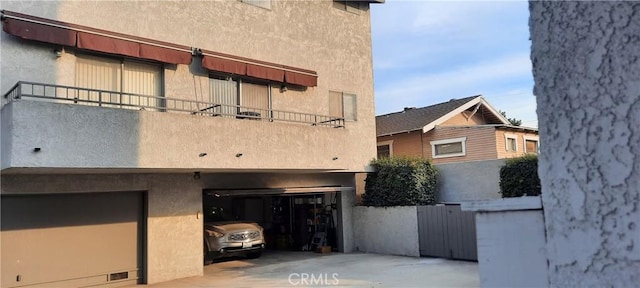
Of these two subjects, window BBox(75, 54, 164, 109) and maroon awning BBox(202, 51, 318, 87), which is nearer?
window BBox(75, 54, 164, 109)

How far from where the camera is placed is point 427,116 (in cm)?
2475

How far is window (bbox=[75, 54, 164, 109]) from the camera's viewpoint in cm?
1125

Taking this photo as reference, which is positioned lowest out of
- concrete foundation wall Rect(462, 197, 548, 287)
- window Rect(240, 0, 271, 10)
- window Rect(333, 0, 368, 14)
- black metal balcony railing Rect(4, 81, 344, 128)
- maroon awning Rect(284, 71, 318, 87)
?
concrete foundation wall Rect(462, 197, 548, 287)

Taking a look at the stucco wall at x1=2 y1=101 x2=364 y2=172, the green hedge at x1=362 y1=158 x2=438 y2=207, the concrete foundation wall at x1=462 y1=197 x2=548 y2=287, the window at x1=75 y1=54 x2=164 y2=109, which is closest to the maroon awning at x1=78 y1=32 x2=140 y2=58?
the window at x1=75 y1=54 x2=164 y2=109

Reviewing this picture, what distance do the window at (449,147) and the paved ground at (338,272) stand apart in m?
8.34

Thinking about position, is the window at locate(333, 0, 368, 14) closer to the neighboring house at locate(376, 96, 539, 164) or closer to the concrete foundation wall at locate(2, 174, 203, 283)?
the neighboring house at locate(376, 96, 539, 164)

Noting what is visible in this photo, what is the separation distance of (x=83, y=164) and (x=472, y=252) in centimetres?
1091

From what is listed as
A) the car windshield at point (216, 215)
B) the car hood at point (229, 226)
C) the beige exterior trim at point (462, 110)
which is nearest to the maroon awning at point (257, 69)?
the car hood at point (229, 226)

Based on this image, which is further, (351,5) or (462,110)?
(462,110)

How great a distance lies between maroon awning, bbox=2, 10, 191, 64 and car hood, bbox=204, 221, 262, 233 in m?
5.85

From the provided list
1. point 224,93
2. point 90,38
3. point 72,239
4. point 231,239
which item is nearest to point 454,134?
point 231,239

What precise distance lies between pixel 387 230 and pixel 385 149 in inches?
356

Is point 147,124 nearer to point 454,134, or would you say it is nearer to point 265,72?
point 265,72

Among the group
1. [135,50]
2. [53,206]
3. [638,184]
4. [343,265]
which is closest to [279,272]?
[343,265]
